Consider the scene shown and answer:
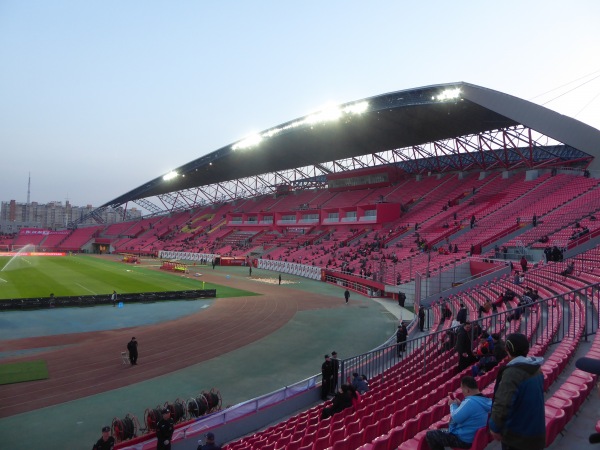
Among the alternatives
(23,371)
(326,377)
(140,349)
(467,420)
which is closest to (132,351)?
(140,349)

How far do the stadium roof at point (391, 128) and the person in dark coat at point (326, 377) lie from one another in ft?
94.8

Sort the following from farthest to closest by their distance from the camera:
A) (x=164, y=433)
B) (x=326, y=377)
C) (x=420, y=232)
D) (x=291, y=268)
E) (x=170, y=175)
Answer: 1. (x=170, y=175)
2. (x=291, y=268)
3. (x=420, y=232)
4. (x=326, y=377)
5. (x=164, y=433)

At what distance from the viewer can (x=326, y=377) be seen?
11469 millimetres

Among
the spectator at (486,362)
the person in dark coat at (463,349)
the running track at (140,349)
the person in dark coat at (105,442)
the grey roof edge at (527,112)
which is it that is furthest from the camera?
the grey roof edge at (527,112)

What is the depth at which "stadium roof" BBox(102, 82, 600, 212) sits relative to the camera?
108 feet

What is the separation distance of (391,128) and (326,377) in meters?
39.2

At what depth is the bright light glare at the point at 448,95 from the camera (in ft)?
111

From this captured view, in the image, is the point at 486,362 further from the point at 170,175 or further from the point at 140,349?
the point at 170,175

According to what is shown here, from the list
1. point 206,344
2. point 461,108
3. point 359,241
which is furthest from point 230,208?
point 206,344

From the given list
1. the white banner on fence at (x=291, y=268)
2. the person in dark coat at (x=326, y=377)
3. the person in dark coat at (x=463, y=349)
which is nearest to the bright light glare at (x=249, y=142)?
the white banner on fence at (x=291, y=268)

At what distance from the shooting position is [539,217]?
31.5 m

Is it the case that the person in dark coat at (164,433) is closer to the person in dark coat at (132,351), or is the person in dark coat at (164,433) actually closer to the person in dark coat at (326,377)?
the person in dark coat at (326,377)

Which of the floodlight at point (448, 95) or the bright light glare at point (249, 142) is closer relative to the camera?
the floodlight at point (448, 95)

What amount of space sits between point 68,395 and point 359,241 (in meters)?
40.1
